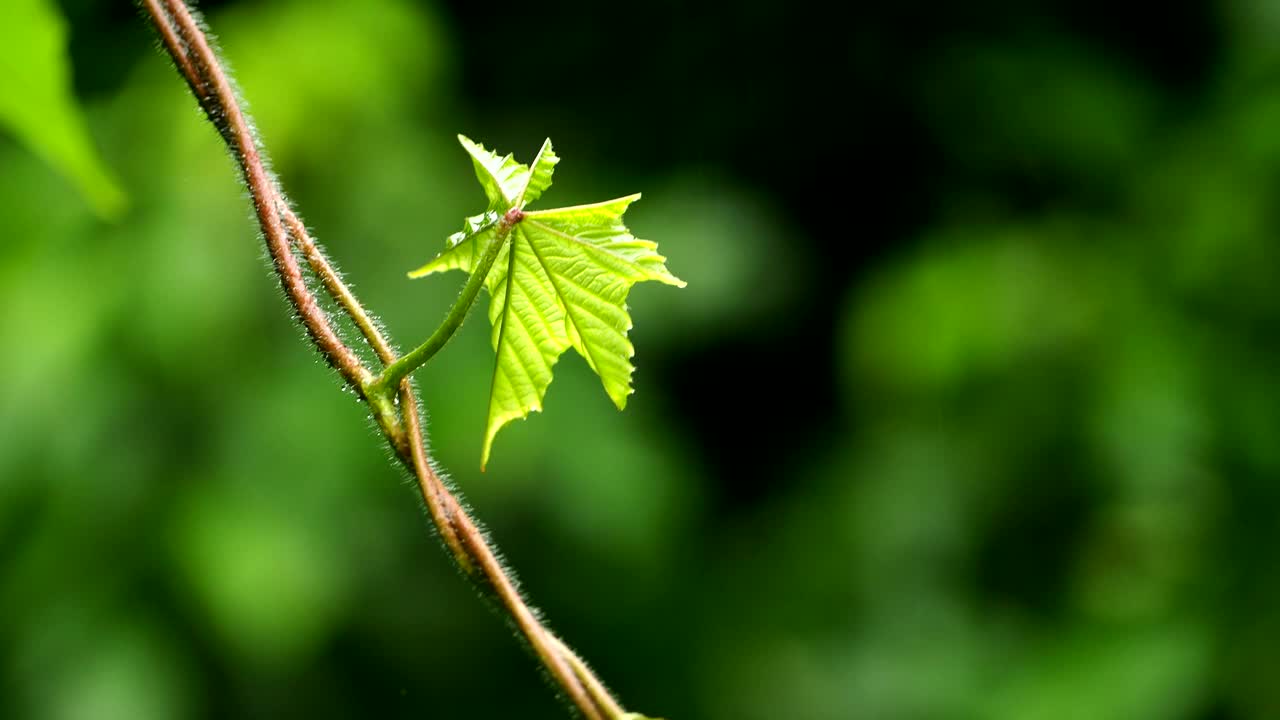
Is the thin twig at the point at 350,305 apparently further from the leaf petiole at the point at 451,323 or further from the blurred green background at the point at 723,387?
the blurred green background at the point at 723,387

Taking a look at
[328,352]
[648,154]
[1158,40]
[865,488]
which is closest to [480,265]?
[328,352]

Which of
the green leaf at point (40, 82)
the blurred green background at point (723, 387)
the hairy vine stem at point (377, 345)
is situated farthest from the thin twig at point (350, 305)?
the blurred green background at point (723, 387)

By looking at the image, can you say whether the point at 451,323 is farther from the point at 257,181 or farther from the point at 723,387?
the point at 723,387

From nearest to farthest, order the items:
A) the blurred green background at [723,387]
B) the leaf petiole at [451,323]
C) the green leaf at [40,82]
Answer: the leaf petiole at [451,323] → the green leaf at [40,82] → the blurred green background at [723,387]

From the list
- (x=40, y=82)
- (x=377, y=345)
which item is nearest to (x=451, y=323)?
(x=377, y=345)

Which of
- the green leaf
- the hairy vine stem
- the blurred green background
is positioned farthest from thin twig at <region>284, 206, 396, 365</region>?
the blurred green background

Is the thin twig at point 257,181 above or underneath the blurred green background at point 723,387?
underneath
